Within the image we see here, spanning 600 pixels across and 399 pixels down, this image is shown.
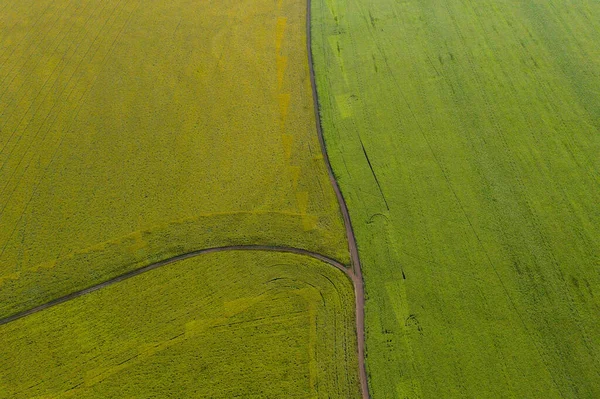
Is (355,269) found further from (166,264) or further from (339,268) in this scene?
(166,264)

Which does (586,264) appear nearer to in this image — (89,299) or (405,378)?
(405,378)

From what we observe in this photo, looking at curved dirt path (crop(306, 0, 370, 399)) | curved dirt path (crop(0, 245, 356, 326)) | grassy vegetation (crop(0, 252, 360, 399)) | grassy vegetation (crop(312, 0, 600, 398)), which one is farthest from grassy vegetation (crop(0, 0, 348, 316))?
grassy vegetation (crop(312, 0, 600, 398))

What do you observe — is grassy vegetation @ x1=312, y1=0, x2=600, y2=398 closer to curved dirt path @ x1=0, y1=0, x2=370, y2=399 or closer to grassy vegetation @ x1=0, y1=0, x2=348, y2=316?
curved dirt path @ x1=0, y1=0, x2=370, y2=399

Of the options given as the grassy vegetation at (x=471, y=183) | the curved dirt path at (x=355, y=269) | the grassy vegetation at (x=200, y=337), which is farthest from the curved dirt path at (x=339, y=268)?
the grassy vegetation at (x=471, y=183)

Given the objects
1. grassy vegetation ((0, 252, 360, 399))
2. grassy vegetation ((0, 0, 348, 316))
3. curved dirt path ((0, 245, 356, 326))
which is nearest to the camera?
grassy vegetation ((0, 252, 360, 399))

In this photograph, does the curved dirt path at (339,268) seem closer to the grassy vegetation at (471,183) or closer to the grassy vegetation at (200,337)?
the grassy vegetation at (200,337)
